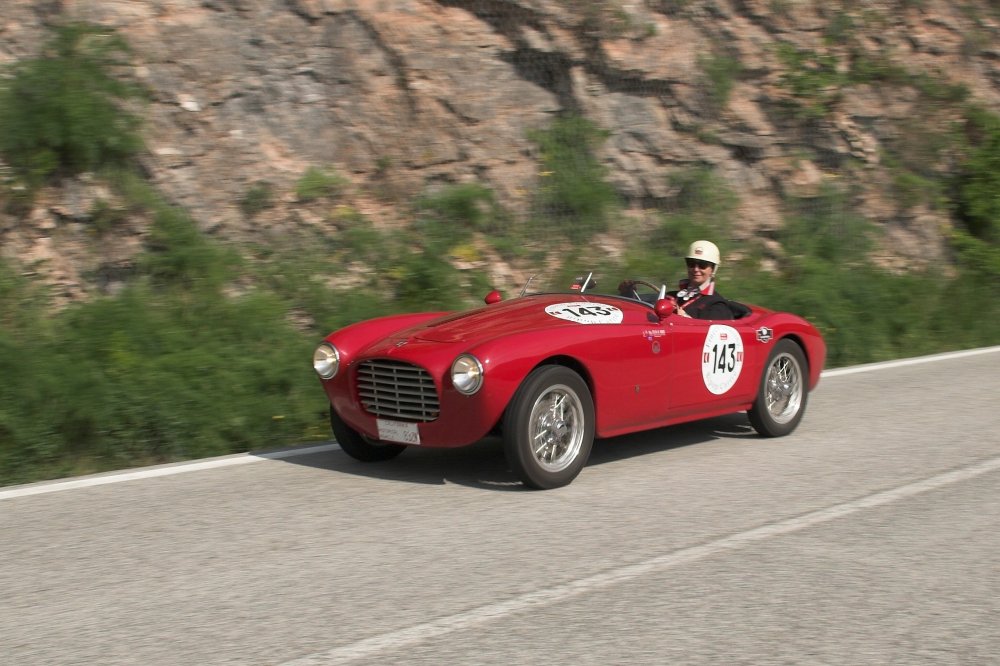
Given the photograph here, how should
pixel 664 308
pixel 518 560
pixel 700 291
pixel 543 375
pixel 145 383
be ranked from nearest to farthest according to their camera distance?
pixel 518 560
pixel 543 375
pixel 664 308
pixel 145 383
pixel 700 291

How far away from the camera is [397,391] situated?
6.40m

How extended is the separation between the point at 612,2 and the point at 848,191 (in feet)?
14.5

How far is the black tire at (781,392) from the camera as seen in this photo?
781cm

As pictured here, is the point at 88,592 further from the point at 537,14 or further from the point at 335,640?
the point at 537,14

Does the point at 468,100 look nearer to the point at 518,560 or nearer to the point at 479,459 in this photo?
the point at 479,459

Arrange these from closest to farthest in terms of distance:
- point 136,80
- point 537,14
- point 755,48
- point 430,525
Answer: point 430,525, point 136,80, point 537,14, point 755,48

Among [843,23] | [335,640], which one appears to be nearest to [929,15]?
[843,23]

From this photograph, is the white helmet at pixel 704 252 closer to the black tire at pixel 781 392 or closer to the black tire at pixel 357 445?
the black tire at pixel 781 392

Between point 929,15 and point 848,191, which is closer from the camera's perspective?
point 848,191

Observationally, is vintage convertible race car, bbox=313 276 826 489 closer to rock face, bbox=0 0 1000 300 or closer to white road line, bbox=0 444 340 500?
white road line, bbox=0 444 340 500

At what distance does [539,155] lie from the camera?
14375 millimetres

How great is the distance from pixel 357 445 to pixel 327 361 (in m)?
0.59

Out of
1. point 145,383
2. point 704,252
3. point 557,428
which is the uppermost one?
point 704,252

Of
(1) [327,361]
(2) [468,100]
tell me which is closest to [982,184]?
(2) [468,100]
